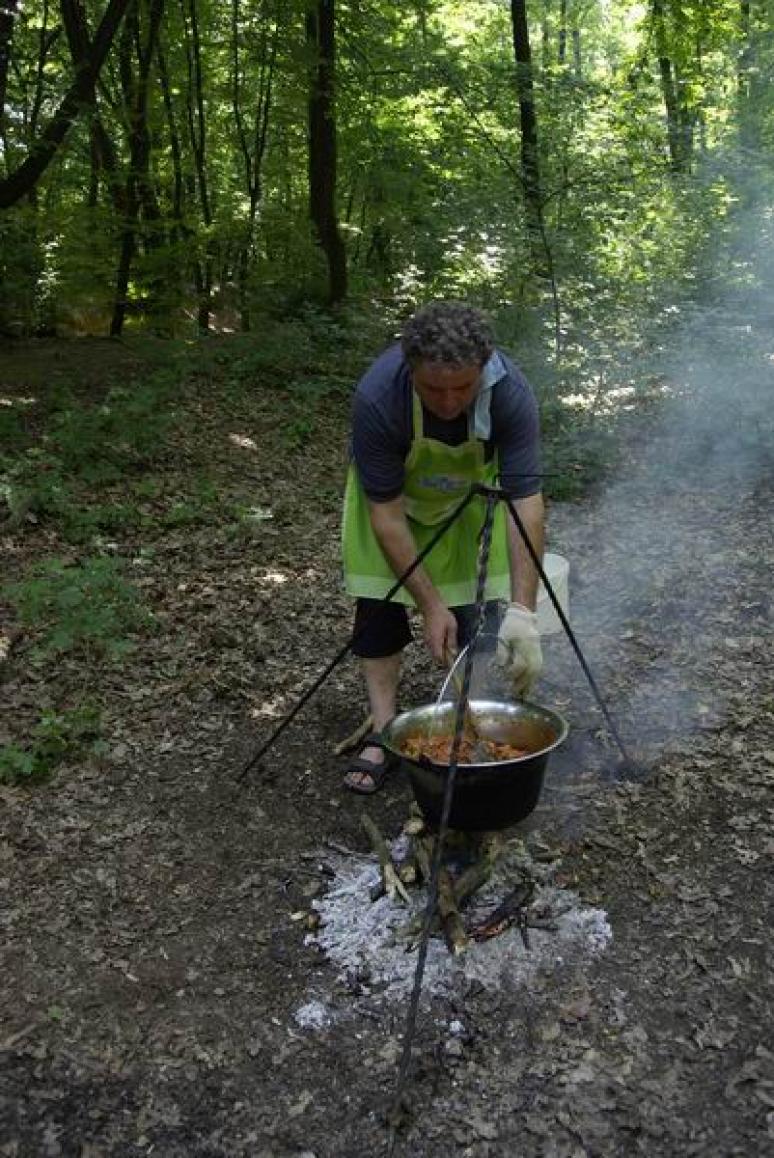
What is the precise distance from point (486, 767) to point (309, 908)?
0.90 meters

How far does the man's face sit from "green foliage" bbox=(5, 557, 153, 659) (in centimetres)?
219

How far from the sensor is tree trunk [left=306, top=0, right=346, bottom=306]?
10.4 meters

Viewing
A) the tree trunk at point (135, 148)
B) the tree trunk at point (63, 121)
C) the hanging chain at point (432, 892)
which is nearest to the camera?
the hanging chain at point (432, 892)

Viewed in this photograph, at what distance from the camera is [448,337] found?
263cm

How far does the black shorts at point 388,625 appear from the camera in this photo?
3.54m

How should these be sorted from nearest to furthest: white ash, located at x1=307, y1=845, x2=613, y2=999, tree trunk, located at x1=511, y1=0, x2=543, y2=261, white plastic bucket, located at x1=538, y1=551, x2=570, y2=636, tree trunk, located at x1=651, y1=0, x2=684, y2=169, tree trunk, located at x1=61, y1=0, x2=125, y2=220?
white ash, located at x1=307, y1=845, x2=613, y2=999 < white plastic bucket, located at x1=538, y1=551, x2=570, y2=636 < tree trunk, located at x1=511, y1=0, x2=543, y2=261 < tree trunk, located at x1=61, y1=0, x2=125, y2=220 < tree trunk, located at x1=651, y1=0, x2=684, y2=169

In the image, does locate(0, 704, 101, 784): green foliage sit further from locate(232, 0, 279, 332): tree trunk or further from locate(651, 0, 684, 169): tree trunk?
locate(651, 0, 684, 169): tree trunk

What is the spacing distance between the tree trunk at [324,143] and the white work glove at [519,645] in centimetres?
903

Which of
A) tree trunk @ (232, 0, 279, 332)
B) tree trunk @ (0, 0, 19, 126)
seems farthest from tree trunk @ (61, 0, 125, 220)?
tree trunk @ (232, 0, 279, 332)

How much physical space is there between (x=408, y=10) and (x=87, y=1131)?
1466cm

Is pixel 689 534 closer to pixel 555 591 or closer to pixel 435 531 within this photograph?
pixel 555 591

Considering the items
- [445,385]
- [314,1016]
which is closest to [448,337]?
[445,385]

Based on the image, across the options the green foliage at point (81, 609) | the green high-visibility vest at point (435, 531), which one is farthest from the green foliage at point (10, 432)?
the green high-visibility vest at point (435, 531)

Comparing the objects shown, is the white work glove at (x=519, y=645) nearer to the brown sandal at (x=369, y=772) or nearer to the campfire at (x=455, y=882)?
the campfire at (x=455, y=882)
